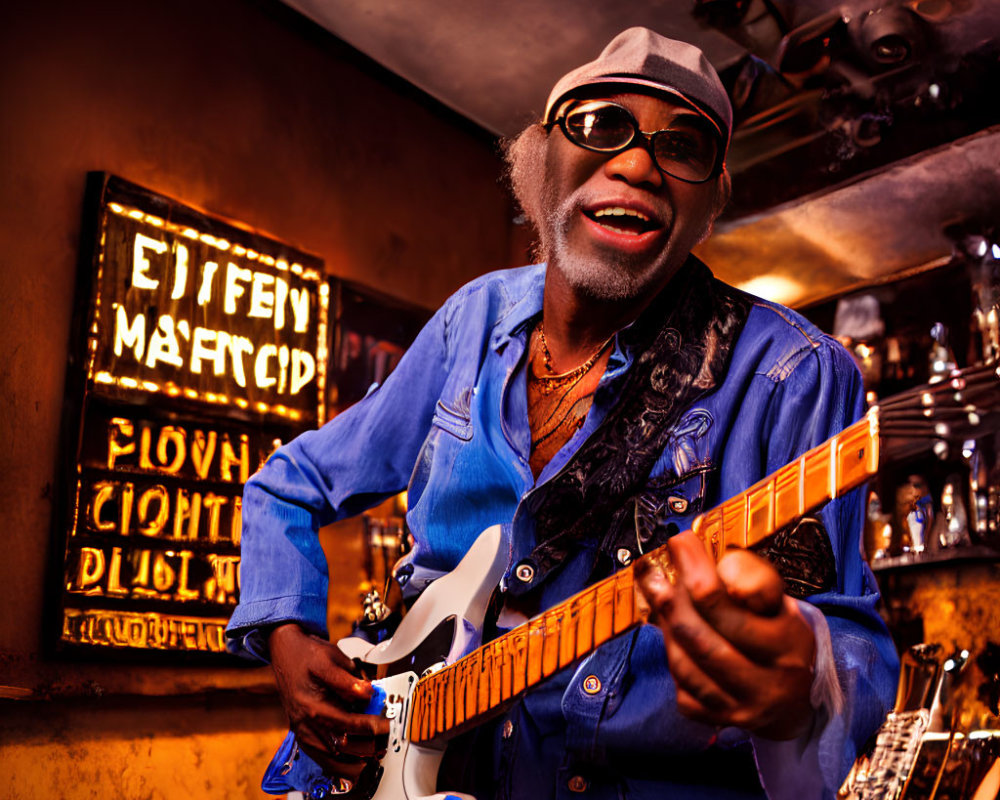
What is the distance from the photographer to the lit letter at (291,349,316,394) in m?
3.95

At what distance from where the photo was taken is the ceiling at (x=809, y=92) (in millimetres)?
3564

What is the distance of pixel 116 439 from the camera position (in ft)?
10.9

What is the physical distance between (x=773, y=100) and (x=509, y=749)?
3.42 meters

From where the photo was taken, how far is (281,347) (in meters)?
3.92

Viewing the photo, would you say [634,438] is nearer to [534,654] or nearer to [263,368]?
[534,654]

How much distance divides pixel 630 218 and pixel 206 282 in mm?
2496

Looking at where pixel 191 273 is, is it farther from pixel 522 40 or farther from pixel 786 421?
pixel 786 421

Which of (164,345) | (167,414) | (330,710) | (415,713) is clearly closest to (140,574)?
(167,414)

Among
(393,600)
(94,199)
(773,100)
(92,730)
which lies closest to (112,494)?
(92,730)

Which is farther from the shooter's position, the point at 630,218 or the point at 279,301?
the point at 279,301

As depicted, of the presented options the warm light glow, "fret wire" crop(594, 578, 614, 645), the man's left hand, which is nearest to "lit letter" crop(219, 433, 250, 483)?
the warm light glow

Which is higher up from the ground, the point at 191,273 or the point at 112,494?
the point at 191,273

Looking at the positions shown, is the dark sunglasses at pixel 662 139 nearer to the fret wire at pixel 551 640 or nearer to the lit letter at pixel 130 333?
the fret wire at pixel 551 640

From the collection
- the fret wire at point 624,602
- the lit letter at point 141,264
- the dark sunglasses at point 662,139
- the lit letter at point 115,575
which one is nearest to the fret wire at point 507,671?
the fret wire at point 624,602
